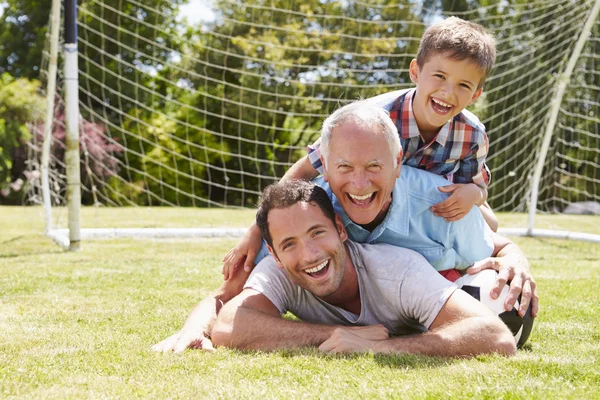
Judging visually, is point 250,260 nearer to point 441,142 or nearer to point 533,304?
point 441,142

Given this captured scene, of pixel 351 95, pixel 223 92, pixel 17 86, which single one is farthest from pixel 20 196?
pixel 351 95

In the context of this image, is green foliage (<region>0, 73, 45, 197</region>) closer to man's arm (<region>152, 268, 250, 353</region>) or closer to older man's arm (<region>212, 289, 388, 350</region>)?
man's arm (<region>152, 268, 250, 353</region>)

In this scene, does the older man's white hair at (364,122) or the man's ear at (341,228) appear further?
the man's ear at (341,228)

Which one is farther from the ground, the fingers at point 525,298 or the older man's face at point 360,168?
the older man's face at point 360,168

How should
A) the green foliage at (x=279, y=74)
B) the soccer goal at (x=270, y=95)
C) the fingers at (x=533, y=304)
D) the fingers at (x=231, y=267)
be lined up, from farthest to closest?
1. the green foliage at (x=279, y=74)
2. the soccer goal at (x=270, y=95)
3. the fingers at (x=231, y=267)
4. the fingers at (x=533, y=304)

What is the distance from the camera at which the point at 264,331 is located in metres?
2.85

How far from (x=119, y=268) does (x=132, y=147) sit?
12808 mm

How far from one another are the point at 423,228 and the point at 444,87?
71 cm

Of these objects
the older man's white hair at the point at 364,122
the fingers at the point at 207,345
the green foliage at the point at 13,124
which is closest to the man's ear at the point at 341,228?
the older man's white hair at the point at 364,122

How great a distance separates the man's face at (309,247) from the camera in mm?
2854

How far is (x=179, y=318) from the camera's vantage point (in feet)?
12.2

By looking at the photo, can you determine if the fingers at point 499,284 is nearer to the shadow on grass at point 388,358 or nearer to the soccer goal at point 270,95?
the shadow on grass at point 388,358

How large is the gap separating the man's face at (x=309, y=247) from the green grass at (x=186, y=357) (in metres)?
0.31

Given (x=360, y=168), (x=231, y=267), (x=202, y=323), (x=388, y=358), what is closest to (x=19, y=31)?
(x=231, y=267)
